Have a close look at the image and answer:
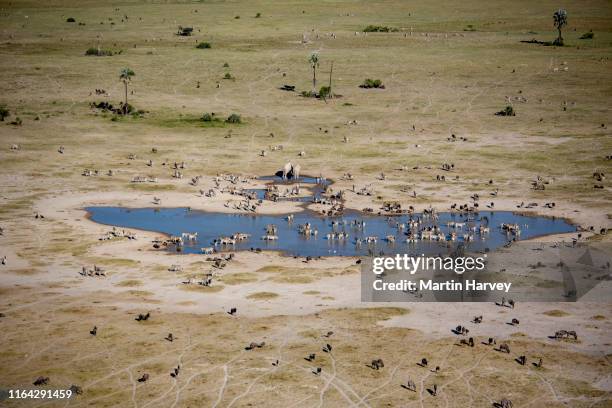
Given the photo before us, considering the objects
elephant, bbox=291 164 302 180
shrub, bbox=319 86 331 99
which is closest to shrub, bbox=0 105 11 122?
elephant, bbox=291 164 302 180

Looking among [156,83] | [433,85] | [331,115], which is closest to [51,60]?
[156,83]

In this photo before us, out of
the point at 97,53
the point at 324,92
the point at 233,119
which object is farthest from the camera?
the point at 97,53

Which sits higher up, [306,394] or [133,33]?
[133,33]

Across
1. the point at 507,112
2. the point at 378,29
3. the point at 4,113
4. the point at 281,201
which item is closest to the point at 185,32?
the point at 378,29

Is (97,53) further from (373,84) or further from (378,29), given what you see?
(378,29)

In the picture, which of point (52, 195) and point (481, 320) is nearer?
point (481, 320)

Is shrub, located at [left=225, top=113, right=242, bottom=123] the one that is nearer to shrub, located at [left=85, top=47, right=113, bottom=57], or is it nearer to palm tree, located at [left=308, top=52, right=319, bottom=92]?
palm tree, located at [left=308, top=52, right=319, bottom=92]

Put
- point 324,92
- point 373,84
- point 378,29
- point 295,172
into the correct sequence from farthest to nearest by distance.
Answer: point 378,29 < point 373,84 < point 324,92 < point 295,172

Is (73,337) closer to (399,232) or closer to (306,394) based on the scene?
(306,394)
